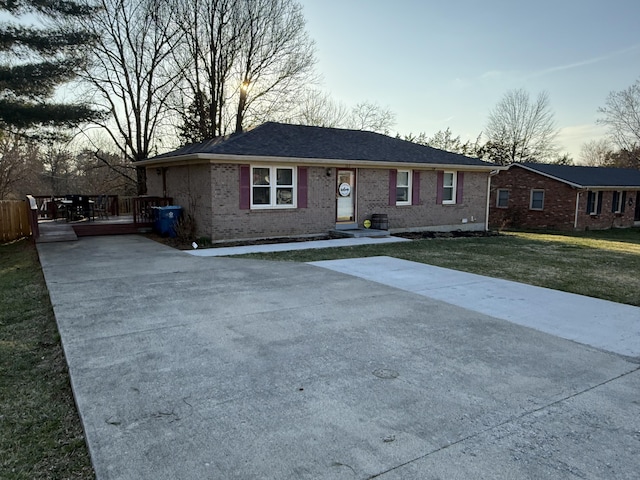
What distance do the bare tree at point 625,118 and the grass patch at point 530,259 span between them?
30897mm

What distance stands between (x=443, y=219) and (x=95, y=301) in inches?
533

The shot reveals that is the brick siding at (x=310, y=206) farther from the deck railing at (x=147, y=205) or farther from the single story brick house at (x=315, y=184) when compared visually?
the deck railing at (x=147, y=205)

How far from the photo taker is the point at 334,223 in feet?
47.7

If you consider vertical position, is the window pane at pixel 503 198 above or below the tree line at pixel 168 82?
below

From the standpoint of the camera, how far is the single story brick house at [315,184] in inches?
490

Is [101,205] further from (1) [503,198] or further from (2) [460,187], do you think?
(1) [503,198]

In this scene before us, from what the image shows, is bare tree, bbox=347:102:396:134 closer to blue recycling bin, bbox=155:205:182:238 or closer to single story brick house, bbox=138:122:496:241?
single story brick house, bbox=138:122:496:241

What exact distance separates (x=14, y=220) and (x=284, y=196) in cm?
903

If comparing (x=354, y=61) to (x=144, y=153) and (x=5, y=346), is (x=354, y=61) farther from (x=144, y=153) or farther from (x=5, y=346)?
(x=5, y=346)

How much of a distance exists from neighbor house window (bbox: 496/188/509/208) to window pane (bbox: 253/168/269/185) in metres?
18.1

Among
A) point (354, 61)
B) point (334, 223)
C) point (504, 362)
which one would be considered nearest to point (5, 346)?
point (504, 362)

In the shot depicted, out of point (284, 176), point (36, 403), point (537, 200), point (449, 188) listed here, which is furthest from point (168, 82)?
point (36, 403)

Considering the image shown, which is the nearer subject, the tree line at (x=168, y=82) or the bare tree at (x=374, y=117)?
the tree line at (x=168, y=82)

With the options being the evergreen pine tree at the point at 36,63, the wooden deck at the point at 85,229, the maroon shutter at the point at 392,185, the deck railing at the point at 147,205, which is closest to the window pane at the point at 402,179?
the maroon shutter at the point at 392,185
